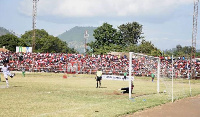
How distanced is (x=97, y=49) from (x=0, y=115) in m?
86.1

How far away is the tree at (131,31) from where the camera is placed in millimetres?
104375

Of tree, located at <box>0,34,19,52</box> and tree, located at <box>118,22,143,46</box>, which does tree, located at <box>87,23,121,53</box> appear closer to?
tree, located at <box>118,22,143,46</box>

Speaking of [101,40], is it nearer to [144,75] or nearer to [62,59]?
[62,59]

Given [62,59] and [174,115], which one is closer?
[174,115]

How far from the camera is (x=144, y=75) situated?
46750 millimetres

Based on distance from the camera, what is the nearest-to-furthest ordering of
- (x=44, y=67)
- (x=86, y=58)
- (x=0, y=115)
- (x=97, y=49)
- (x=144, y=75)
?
(x=0, y=115) → (x=144, y=75) → (x=44, y=67) → (x=86, y=58) → (x=97, y=49)

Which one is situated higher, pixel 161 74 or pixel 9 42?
pixel 9 42

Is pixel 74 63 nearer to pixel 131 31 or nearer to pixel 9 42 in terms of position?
pixel 131 31

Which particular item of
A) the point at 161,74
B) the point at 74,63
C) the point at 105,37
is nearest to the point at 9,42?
the point at 105,37

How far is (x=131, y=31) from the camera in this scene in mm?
104875

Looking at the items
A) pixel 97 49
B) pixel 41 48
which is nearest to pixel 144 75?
pixel 97 49

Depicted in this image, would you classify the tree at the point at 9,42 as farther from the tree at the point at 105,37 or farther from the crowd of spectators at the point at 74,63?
the crowd of spectators at the point at 74,63

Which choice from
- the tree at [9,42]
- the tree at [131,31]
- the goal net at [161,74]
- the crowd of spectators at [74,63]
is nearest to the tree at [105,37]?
the tree at [131,31]

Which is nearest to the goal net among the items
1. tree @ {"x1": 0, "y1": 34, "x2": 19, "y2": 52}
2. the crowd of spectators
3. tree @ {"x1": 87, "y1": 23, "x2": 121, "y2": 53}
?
the crowd of spectators
